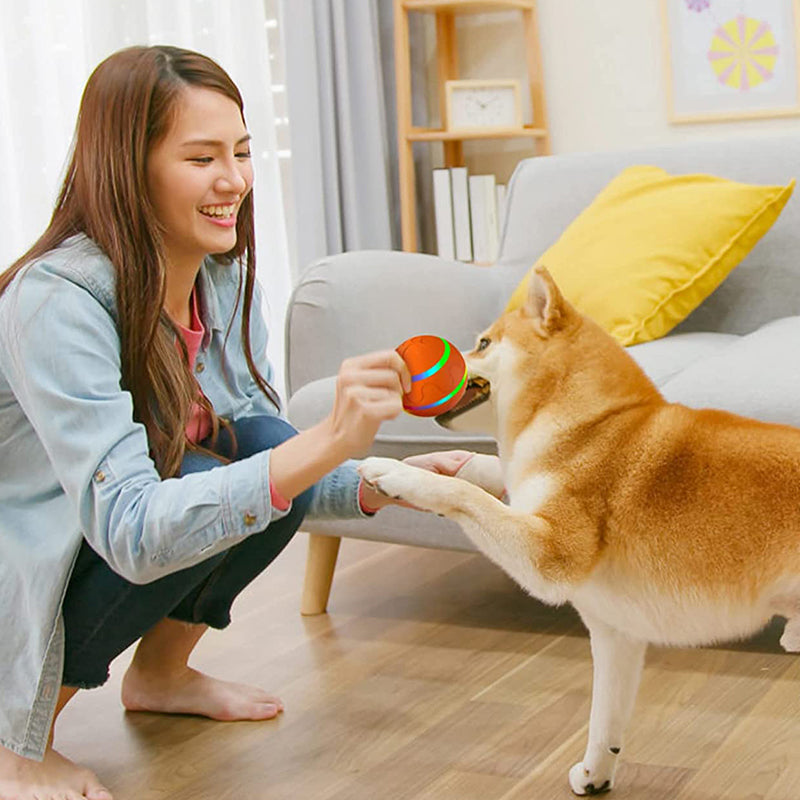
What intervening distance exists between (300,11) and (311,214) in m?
0.59

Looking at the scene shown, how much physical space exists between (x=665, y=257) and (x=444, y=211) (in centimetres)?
171

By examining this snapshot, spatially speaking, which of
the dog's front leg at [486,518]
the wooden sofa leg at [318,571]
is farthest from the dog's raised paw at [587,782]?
the wooden sofa leg at [318,571]

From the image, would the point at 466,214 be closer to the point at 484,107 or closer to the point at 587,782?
the point at 484,107

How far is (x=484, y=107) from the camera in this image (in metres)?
3.89

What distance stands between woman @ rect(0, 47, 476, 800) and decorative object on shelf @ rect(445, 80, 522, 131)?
2325 mm

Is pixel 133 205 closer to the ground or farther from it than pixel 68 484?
farther from it

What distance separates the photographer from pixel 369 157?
3.93 meters

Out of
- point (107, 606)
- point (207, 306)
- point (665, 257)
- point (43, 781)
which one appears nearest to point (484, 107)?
point (665, 257)

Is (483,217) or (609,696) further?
(483,217)

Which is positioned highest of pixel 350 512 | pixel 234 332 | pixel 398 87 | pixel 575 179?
pixel 398 87

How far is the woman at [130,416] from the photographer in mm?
1270

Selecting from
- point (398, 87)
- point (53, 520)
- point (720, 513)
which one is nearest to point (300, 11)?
point (398, 87)

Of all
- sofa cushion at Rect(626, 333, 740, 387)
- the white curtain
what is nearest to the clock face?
the white curtain

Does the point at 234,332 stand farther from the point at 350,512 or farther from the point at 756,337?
the point at 756,337
